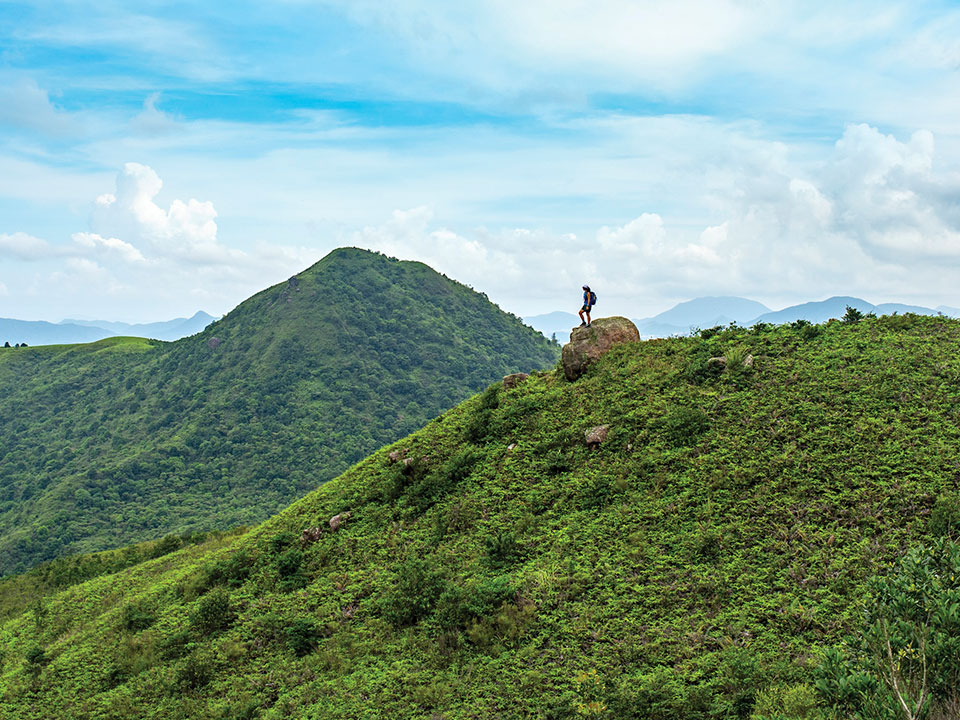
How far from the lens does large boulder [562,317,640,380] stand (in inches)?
1022

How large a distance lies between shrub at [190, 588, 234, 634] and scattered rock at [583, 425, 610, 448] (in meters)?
13.4

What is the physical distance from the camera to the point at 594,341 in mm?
26594

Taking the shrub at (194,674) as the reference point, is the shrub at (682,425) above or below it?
above

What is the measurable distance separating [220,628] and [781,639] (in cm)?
1596

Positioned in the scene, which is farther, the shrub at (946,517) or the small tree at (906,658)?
the shrub at (946,517)

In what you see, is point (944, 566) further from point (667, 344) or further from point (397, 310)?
point (397, 310)

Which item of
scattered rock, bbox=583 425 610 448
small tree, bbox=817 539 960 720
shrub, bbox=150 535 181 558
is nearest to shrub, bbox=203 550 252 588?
shrub, bbox=150 535 181 558

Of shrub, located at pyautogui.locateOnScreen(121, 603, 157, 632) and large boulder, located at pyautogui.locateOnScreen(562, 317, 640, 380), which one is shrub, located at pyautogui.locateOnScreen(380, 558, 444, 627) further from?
large boulder, located at pyautogui.locateOnScreen(562, 317, 640, 380)

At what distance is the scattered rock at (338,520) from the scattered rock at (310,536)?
51 centimetres

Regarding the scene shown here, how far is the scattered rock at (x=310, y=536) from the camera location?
70.7 ft

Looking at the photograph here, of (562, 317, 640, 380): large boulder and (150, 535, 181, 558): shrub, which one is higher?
(562, 317, 640, 380): large boulder

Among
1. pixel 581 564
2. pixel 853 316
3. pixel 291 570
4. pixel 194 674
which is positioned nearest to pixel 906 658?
pixel 581 564

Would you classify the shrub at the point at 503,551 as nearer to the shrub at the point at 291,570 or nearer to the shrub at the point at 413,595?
the shrub at the point at 413,595

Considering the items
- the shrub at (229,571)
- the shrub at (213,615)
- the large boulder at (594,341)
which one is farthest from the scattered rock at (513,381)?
the shrub at (213,615)
